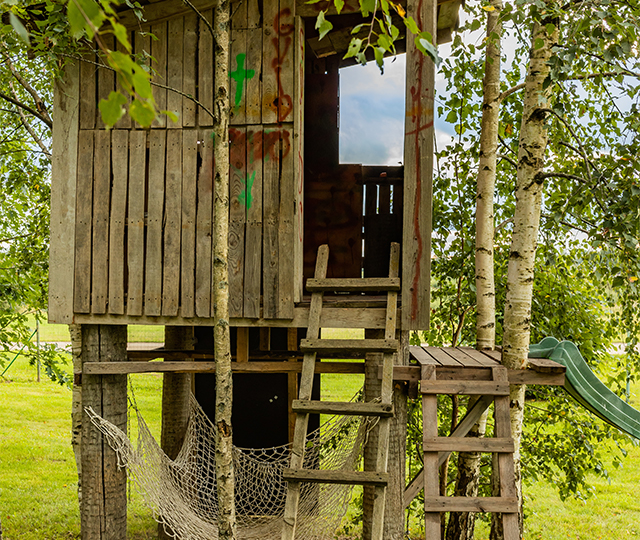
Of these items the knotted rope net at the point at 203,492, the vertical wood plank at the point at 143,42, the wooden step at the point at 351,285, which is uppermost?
the vertical wood plank at the point at 143,42

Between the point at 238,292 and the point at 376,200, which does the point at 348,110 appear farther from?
the point at 238,292

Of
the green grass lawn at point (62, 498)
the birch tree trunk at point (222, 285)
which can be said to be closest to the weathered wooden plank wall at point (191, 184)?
the birch tree trunk at point (222, 285)

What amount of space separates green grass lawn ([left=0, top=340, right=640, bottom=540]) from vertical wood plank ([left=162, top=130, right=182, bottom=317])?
11.0 ft

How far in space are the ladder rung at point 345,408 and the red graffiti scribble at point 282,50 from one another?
5.98 feet

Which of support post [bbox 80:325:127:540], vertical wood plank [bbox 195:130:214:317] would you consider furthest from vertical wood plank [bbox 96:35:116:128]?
support post [bbox 80:325:127:540]

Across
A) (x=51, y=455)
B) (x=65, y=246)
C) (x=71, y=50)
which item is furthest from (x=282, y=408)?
(x=51, y=455)

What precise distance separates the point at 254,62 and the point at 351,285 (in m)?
1.61

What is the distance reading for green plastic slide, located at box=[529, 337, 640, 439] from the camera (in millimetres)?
3680

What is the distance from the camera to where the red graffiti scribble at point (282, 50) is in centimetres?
360

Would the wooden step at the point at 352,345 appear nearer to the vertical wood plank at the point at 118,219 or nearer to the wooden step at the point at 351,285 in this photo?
the wooden step at the point at 351,285

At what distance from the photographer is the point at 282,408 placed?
607 centimetres

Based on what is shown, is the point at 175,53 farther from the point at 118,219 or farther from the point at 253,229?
the point at 253,229

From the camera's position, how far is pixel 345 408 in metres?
3.04

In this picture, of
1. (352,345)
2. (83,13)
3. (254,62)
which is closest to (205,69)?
(254,62)
